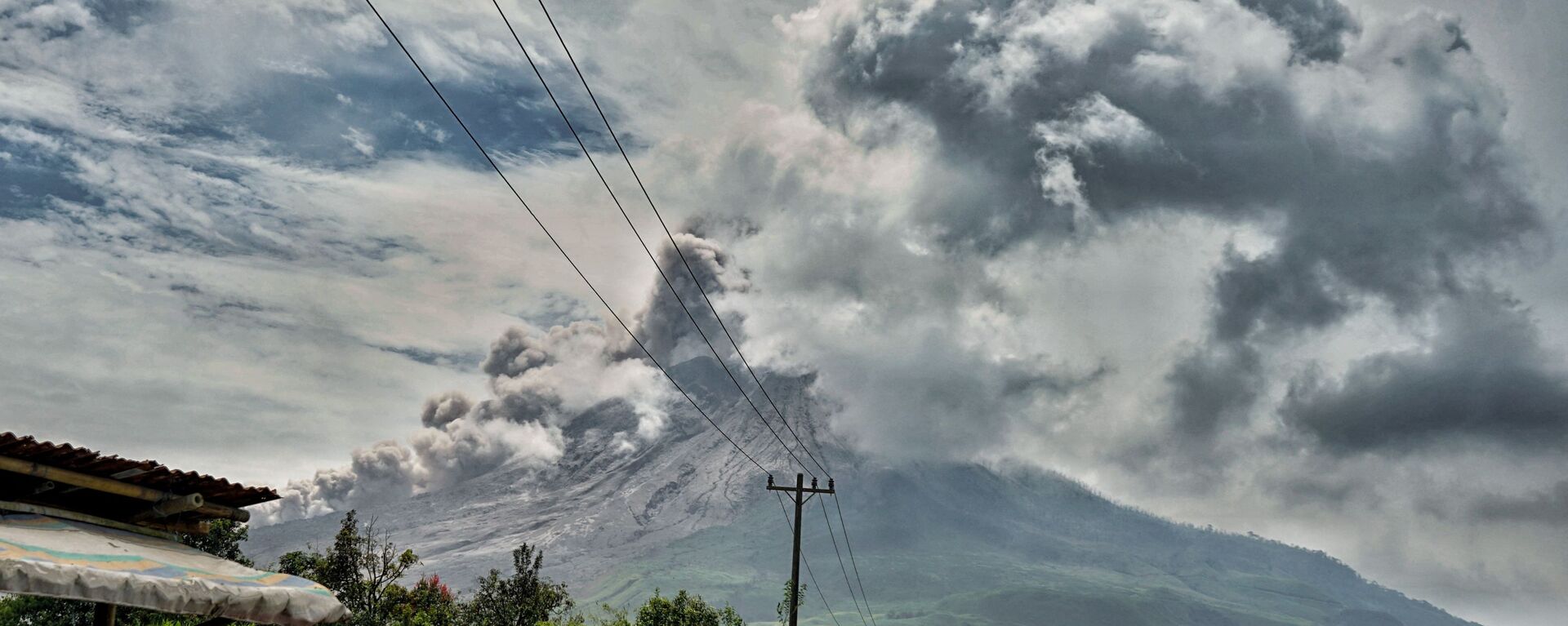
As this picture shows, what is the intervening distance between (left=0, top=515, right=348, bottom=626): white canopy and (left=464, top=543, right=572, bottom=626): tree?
152 ft

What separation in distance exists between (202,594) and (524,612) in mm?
48726

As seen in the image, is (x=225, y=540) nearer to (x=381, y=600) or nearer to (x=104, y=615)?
(x=381, y=600)

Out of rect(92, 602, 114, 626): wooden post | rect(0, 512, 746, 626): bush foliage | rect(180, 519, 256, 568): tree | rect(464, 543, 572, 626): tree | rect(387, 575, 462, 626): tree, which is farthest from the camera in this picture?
rect(464, 543, 572, 626): tree

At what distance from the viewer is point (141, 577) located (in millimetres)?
7895

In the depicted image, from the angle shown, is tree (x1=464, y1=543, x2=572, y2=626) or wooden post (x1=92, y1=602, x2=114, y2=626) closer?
wooden post (x1=92, y1=602, x2=114, y2=626)

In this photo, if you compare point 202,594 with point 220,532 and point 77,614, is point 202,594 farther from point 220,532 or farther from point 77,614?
point 220,532

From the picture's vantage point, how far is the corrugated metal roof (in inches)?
335

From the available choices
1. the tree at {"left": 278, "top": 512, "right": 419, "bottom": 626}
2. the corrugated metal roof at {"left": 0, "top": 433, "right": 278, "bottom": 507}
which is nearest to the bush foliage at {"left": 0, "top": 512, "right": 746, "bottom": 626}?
the tree at {"left": 278, "top": 512, "right": 419, "bottom": 626}

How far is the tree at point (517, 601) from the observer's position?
5419cm

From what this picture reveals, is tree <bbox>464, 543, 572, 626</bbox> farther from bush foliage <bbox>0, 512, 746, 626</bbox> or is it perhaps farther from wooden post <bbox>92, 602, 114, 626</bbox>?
wooden post <bbox>92, 602, 114, 626</bbox>

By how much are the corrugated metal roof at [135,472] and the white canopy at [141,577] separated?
482 mm

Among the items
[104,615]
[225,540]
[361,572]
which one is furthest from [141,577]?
[225,540]

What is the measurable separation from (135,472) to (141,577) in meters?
1.85

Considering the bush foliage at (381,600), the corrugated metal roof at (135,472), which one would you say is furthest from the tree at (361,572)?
the corrugated metal roof at (135,472)
